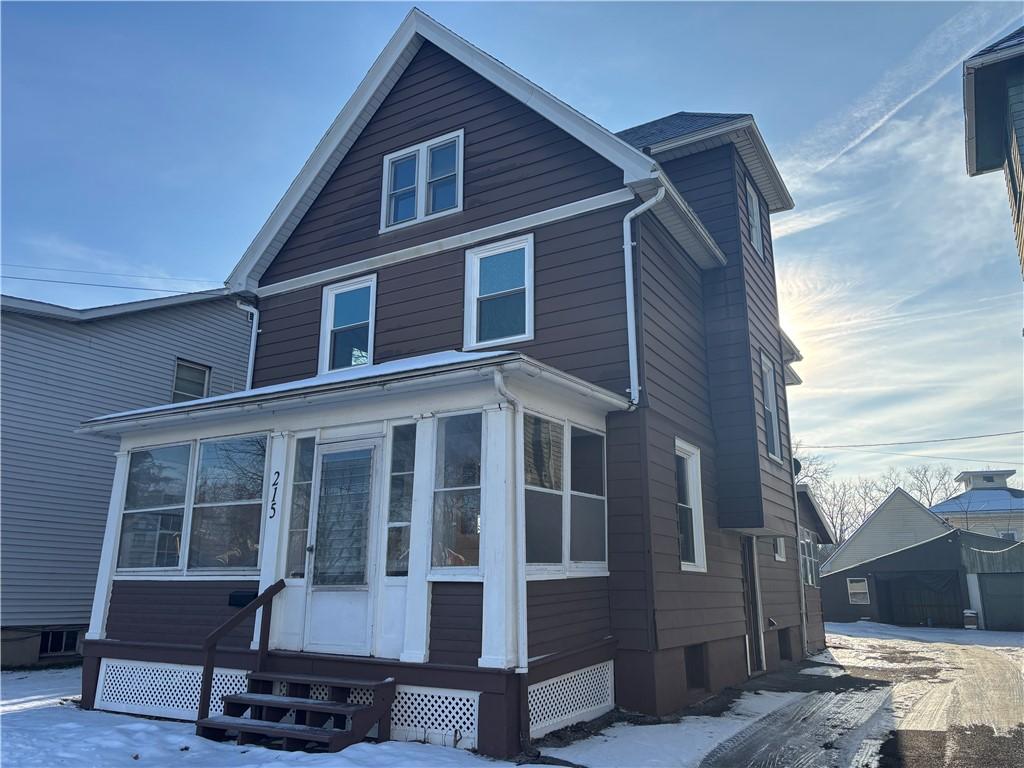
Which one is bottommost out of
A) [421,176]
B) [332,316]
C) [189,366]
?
[332,316]

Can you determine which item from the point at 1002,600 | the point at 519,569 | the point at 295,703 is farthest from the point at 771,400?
the point at 1002,600

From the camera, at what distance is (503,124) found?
33.8ft

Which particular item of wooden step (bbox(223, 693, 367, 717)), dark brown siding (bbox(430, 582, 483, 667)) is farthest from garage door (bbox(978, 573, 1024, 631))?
wooden step (bbox(223, 693, 367, 717))

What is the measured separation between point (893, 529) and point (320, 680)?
1425 inches

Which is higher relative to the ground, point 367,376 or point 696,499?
point 367,376

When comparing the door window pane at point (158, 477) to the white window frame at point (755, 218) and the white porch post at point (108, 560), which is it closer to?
the white porch post at point (108, 560)

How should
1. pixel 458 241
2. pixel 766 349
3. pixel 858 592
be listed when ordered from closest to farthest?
pixel 458 241 < pixel 766 349 < pixel 858 592

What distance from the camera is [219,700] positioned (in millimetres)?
7828

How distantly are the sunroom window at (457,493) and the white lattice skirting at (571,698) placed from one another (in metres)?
1.39

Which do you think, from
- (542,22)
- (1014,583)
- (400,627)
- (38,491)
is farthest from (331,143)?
(1014,583)

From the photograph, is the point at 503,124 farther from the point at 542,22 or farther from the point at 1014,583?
the point at 1014,583

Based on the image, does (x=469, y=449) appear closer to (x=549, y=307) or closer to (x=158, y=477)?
(x=549, y=307)

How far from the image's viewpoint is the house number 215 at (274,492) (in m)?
8.02

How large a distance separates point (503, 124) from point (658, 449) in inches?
204
